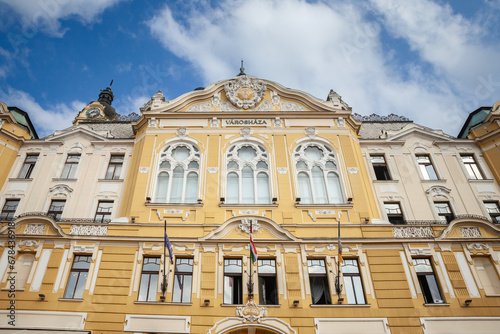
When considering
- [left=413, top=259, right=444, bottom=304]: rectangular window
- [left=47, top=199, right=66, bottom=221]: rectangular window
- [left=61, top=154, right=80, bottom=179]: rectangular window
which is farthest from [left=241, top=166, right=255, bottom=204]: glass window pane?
[left=61, top=154, right=80, bottom=179]: rectangular window

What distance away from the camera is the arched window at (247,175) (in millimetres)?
21894

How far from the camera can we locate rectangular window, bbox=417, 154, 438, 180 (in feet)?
78.0

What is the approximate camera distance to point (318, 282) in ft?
61.2

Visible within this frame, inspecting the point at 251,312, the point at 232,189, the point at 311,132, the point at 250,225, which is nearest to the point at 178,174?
the point at 232,189

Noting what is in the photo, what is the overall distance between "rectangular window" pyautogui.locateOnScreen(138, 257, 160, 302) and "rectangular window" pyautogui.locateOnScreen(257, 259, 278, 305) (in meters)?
5.13

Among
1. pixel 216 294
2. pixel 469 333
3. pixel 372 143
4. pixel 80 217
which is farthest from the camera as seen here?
pixel 372 143

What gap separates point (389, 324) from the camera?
1714cm

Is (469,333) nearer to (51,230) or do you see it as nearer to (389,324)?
(389,324)

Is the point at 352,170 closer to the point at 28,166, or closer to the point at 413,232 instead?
the point at 413,232

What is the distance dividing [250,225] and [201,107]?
10105 mm

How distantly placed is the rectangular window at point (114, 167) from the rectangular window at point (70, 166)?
215 centimetres

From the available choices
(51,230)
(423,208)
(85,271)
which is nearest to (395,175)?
(423,208)

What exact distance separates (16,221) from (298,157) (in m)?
16.2

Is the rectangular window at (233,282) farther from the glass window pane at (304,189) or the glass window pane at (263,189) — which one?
the glass window pane at (304,189)
